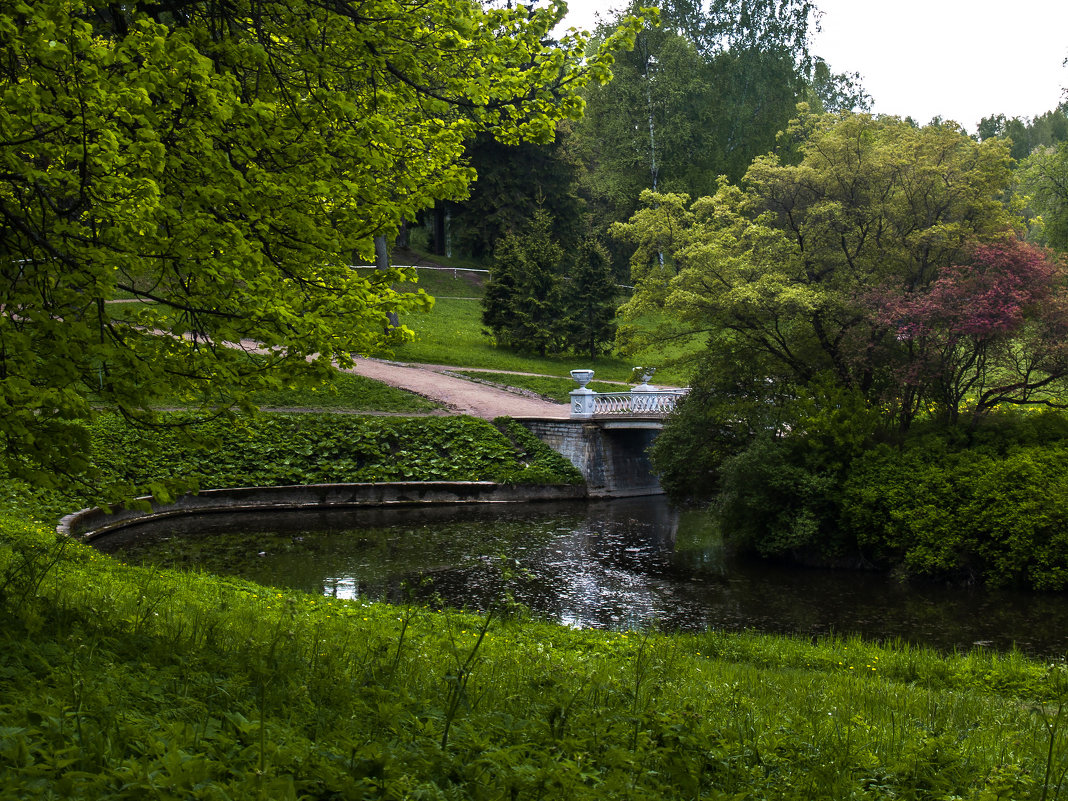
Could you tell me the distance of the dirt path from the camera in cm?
3051

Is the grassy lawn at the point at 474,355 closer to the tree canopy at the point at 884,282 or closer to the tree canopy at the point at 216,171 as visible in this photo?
the tree canopy at the point at 884,282

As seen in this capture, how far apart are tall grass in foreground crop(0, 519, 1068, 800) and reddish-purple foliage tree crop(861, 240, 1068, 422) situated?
1277 centimetres

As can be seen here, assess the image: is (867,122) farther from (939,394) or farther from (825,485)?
(825,485)

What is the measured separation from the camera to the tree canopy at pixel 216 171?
17.3ft

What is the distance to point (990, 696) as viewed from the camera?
8.05m

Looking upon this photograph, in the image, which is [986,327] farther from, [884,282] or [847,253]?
[847,253]

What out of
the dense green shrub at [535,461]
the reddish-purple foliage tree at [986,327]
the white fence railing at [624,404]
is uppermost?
the reddish-purple foliage tree at [986,327]

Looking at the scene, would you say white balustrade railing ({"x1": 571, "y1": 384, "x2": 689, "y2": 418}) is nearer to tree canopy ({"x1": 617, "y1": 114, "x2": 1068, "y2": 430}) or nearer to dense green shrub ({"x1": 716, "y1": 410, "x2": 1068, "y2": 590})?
tree canopy ({"x1": 617, "y1": 114, "x2": 1068, "y2": 430})

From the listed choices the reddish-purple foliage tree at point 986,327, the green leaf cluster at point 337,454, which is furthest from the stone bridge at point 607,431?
the reddish-purple foliage tree at point 986,327

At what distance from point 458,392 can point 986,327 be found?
63.6 ft

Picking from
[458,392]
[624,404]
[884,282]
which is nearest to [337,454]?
[458,392]

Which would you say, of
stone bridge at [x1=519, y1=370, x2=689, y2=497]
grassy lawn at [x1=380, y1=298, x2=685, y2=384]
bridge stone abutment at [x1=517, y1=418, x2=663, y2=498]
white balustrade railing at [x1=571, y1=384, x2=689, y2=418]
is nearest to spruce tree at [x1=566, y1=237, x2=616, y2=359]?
grassy lawn at [x1=380, y1=298, x2=685, y2=384]

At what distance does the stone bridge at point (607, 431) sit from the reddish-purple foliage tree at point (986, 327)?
31.6ft

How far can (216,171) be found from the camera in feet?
19.7
